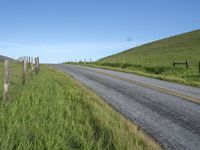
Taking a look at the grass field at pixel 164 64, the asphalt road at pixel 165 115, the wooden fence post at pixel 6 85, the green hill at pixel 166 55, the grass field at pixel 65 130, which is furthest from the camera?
the green hill at pixel 166 55

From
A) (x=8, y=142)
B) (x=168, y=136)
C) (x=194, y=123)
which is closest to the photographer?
(x=8, y=142)

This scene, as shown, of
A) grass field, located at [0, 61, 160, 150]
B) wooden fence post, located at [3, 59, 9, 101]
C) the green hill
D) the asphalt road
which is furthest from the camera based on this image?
the green hill

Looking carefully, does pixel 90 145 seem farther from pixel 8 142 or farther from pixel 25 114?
pixel 25 114

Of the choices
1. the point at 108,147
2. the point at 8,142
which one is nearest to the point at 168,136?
the point at 108,147

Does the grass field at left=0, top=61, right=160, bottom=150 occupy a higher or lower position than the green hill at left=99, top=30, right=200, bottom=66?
lower

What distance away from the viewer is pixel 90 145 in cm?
492

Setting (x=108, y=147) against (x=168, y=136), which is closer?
(x=108, y=147)

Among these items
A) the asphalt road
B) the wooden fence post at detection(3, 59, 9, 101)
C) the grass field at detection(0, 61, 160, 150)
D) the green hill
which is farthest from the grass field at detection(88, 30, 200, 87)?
the grass field at detection(0, 61, 160, 150)

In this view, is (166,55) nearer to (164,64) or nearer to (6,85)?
(164,64)

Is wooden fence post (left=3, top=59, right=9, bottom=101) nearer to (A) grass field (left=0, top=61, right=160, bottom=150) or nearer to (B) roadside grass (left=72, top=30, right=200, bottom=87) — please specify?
(A) grass field (left=0, top=61, right=160, bottom=150)

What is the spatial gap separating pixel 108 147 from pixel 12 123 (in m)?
2.26

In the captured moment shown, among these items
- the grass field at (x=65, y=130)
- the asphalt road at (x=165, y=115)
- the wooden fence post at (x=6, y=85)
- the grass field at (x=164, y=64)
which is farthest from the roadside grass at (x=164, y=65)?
the grass field at (x=65, y=130)

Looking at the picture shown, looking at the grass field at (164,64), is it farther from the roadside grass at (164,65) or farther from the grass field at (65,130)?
the grass field at (65,130)

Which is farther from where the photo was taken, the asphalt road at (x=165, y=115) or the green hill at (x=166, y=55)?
the green hill at (x=166, y=55)
